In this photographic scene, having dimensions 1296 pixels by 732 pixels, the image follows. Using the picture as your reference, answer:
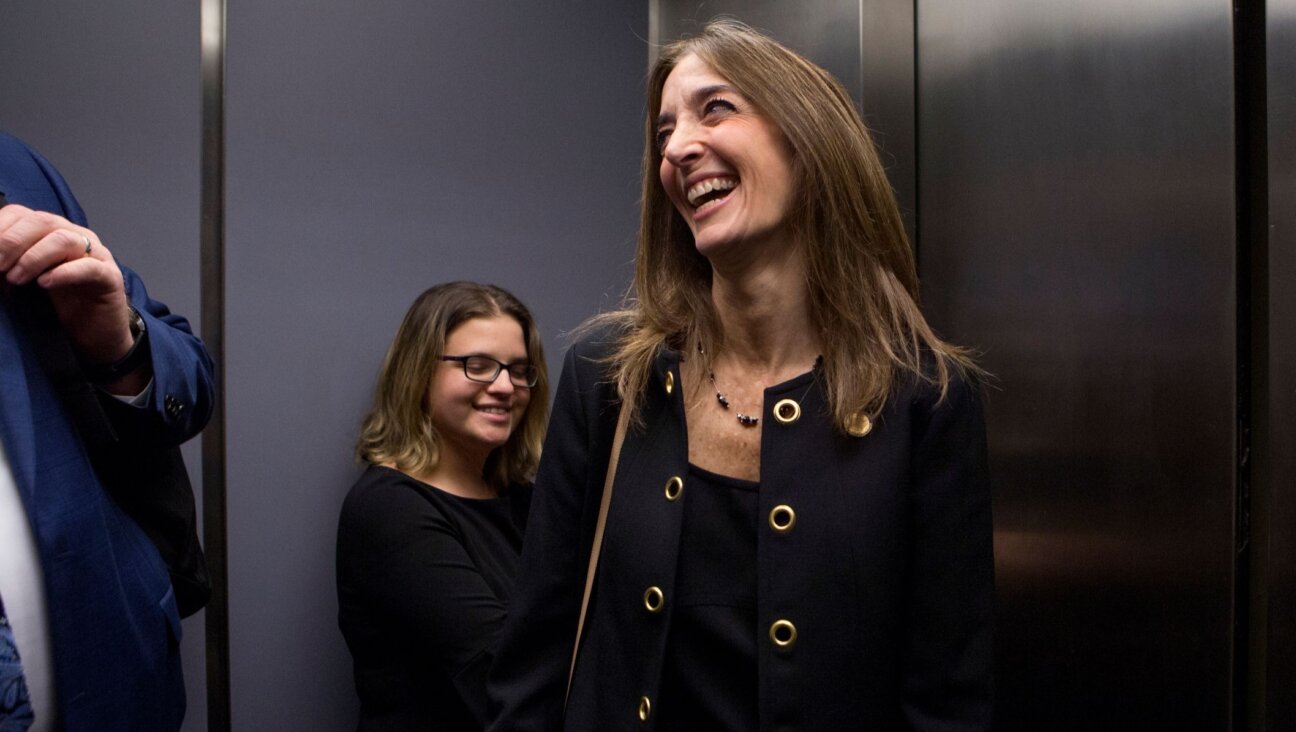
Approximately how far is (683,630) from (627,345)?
0.44 metres

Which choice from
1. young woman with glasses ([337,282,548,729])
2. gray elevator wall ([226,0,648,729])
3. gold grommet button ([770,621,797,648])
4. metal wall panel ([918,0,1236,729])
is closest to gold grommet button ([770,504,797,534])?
gold grommet button ([770,621,797,648])

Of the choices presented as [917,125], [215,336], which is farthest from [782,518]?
[215,336]

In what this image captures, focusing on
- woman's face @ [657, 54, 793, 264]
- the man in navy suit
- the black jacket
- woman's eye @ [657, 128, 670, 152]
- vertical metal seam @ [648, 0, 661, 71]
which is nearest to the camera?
the man in navy suit

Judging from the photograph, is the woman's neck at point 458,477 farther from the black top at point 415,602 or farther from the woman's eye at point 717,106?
the woman's eye at point 717,106

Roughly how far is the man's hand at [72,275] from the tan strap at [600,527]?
69 centimetres

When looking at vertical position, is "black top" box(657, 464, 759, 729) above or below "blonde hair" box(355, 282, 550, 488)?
below

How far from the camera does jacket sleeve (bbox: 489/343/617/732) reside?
1364 millimetres

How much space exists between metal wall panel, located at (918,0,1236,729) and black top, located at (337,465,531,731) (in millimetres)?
1095

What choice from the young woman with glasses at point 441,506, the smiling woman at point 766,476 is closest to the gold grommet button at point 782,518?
the smiling woman at point 766,476

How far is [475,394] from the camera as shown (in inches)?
92.3

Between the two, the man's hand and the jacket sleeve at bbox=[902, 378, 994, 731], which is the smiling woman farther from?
the man's hand

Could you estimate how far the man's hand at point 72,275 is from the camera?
1.18m

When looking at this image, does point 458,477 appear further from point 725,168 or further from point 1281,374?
point 1281,374

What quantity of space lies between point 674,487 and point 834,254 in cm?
40
